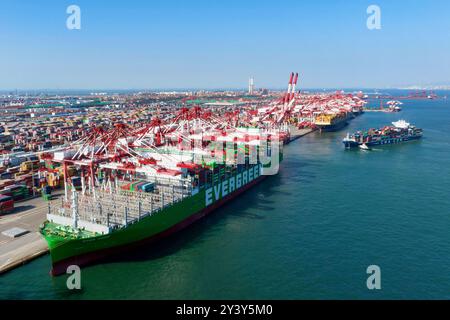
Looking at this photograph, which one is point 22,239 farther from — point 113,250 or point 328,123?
point 328,123

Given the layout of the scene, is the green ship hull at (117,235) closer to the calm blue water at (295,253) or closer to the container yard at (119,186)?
the container yard at (119,186)

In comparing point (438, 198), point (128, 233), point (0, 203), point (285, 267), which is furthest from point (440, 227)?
point (0, 203)

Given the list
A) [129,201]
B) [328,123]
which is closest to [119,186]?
[129,201]

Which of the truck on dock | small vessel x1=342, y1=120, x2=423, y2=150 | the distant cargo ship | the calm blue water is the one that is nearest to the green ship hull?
the calm blue water

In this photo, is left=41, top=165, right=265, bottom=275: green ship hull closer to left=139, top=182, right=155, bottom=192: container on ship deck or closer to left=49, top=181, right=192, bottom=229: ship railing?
left=49, top=181, right=192, bottom=229: ship railing

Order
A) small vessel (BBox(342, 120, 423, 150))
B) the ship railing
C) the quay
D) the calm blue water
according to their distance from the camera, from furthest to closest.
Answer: small vessel (BBox(342, 120, 423, 150)) < the ship railing < the quay < the calm blue water
